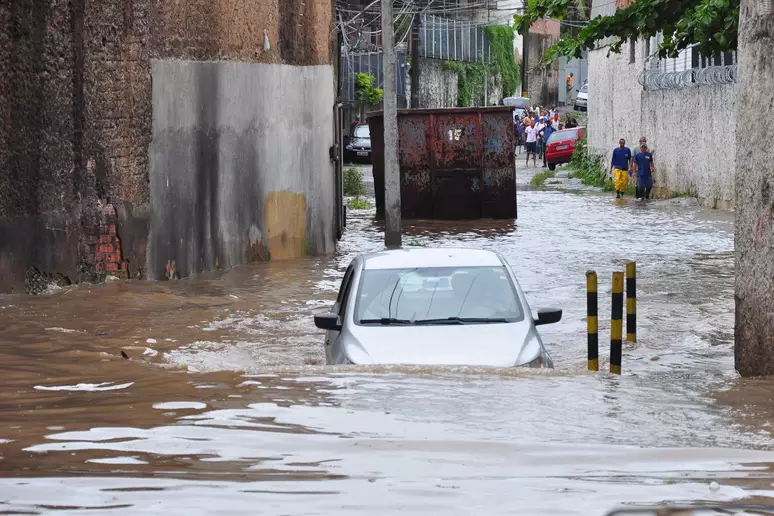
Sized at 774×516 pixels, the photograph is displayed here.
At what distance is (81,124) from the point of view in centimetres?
1518

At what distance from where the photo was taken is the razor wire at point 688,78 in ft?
95.8

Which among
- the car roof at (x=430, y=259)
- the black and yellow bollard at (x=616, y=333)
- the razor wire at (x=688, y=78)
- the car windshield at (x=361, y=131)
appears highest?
the razor wire at (x=688, y=78)

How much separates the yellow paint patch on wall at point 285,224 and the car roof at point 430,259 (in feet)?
29.5

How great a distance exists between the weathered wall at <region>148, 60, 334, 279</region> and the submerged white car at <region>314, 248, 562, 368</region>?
6406 mm

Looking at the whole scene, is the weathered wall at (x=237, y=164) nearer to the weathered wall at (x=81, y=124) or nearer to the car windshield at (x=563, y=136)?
the weathered wall at (x=81, y=124)

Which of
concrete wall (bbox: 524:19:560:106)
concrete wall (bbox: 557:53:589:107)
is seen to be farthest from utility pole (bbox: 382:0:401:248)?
concrete wall (bbox: 557:53:589:107)

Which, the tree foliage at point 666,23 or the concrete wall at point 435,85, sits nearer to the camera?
the tree foliage at point 666,23

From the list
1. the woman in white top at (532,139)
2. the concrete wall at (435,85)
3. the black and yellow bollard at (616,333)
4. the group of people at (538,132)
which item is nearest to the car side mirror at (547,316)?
the black and yellow bollard at (616,333)

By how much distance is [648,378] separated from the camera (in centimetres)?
1051

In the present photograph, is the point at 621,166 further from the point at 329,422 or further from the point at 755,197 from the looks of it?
the point at 329,422

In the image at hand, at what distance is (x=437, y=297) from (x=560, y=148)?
41591 mm

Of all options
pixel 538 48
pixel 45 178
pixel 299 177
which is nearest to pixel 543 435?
pixel 45 178

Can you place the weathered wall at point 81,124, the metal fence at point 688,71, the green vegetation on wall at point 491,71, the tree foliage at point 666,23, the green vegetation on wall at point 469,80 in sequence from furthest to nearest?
1. the green vegetation on wall at point 491,71
2. the green vegetation on wall at point 469,80
3. the metal fence at point 688,71
4. the tree foliage at point 666,23
5. the weathered wall at point 81,124

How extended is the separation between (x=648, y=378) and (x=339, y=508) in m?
5.48
